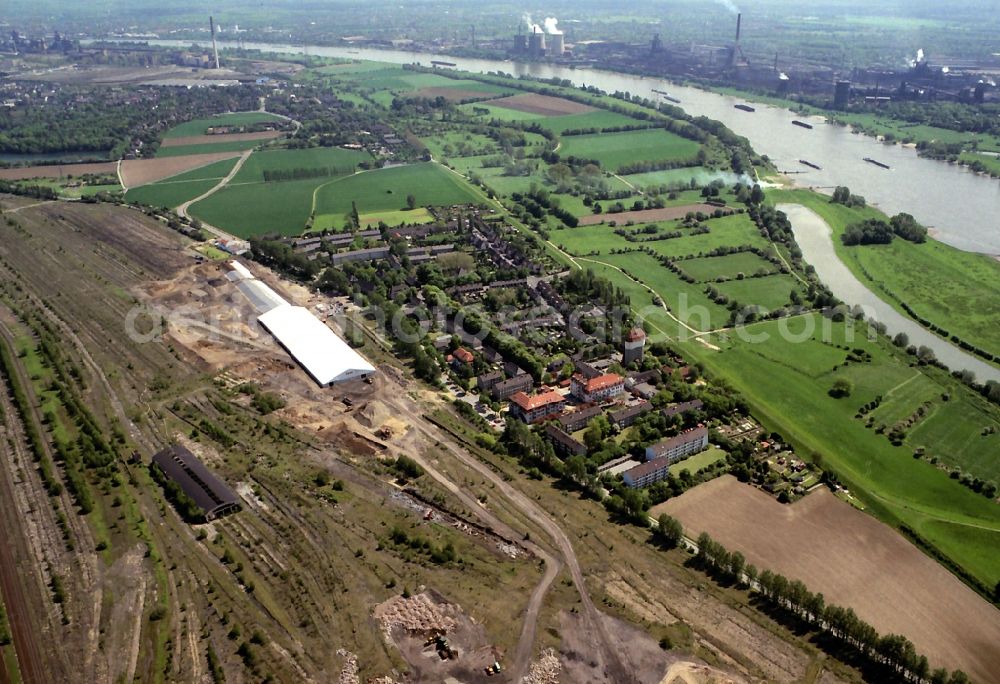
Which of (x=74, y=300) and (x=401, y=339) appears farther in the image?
(x=74, y=300)

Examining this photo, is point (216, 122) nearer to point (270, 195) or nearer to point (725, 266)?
point (270, 195)

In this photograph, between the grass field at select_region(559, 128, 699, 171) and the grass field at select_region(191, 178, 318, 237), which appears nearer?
the grass field at select_region(191, 178, 318, 237)

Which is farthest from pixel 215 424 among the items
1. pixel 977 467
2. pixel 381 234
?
pixel 977 467

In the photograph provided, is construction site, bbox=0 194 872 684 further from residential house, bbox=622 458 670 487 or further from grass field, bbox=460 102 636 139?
grass field, bbox=460 102 636 139

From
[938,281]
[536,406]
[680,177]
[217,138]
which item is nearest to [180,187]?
[217,138]

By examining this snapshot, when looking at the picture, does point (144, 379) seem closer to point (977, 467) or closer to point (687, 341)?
point (687, 341)

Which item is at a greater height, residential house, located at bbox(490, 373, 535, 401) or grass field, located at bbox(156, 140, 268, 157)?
grass field, located at bbox(156, 140, 268, 157)

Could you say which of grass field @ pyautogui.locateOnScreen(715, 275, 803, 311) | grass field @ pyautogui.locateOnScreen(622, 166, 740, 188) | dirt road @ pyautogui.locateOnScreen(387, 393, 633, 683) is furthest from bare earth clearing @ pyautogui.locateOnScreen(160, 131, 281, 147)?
dirt road @ pyautogui.locateOnScreen(387, 393, 633, 683)
